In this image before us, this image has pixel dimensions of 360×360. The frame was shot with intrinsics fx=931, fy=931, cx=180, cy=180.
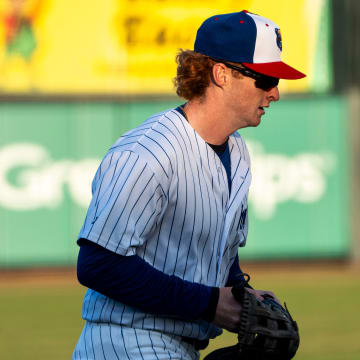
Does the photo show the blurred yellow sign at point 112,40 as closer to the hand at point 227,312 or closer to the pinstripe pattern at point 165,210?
the pinstripe pattern at point 165,210

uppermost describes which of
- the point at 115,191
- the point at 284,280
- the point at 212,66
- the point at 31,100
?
the point at 212,66

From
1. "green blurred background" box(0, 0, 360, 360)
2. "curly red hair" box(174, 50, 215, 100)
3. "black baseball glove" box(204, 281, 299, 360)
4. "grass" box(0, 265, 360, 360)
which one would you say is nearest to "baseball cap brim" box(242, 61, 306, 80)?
"curly red hair" box(174, 50, 215, 100)

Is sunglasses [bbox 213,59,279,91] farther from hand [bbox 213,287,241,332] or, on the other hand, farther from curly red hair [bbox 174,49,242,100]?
hand [bbox 213,287,241,332]

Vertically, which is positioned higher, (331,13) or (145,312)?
(331,13)

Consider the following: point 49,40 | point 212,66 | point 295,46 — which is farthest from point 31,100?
point 212,66

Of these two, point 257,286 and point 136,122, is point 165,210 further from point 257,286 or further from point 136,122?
point 136,122

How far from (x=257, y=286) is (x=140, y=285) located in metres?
8.03

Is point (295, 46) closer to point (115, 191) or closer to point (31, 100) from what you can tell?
point (31, 100)

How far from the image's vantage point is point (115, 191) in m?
2.90

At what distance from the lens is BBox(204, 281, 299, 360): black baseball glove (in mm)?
3018

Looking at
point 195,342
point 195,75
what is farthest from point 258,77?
point 195,342

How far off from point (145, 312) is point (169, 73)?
31.9ft

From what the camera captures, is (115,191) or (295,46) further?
(295,46)

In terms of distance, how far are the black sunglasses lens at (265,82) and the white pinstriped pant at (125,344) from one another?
0.89 m
